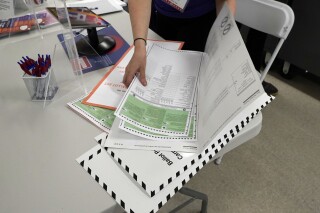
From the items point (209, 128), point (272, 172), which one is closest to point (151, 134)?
point (209, 128)

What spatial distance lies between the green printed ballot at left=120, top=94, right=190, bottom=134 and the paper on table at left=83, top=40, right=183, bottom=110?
0.23 ft

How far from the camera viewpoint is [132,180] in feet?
1.62

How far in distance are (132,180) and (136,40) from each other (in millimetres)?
449

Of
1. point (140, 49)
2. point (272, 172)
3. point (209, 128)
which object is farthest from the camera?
point (272, 172)

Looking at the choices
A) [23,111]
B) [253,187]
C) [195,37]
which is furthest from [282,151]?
[23,111]

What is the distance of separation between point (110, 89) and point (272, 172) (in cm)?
111

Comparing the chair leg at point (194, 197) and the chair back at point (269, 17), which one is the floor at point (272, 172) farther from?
the chair back at point (269, 17)

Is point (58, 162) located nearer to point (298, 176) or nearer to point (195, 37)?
point (195, 37)

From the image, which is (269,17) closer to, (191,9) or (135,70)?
(191,9)

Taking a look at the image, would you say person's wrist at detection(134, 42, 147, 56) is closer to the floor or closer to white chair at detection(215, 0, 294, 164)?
white chair at detection(215, 0, 294, 164)

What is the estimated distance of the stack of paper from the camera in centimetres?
48

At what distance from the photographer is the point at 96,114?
649mm

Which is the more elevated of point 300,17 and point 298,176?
point 300,17

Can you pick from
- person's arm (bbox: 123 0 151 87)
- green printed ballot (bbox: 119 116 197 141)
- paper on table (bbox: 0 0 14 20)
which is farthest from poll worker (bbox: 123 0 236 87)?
paper on table (bbox: 0 0 14 20)
